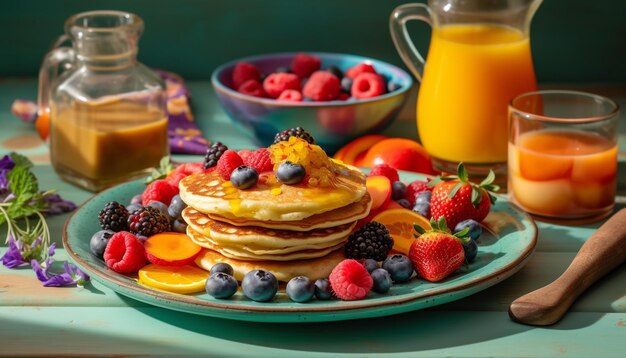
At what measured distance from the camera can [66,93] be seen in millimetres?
2086

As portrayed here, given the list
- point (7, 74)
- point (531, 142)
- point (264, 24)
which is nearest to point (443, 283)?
point (531, 142)

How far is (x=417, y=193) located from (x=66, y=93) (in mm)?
795

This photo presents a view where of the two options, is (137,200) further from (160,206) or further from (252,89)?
(252,89)

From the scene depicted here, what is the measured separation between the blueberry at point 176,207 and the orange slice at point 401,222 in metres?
0.33

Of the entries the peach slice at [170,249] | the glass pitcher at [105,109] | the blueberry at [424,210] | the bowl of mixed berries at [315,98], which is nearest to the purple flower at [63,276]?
the peach slice at [170,249]

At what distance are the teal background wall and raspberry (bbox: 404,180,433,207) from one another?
1.10 m

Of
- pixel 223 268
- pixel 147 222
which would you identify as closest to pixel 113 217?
pixel 147 222

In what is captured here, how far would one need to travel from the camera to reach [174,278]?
1.48 metres

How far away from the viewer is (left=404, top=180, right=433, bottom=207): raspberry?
1795 millimetres

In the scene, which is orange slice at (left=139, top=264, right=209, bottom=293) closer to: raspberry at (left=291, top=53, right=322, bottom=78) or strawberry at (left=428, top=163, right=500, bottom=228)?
strawberry at (left=428, top=163, right=500, bottom=228)

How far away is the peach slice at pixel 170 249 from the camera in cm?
152

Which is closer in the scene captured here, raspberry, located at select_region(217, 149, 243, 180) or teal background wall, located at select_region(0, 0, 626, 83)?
raspberry, located at select_region(217, 149, 243, 180)

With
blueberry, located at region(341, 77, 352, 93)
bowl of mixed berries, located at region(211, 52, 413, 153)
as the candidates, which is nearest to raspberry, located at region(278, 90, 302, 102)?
bowl of mixed berries, located at region(211, 52, 413, 153)

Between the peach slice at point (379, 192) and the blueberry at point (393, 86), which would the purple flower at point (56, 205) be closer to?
the peach slice at point (379, 192)
